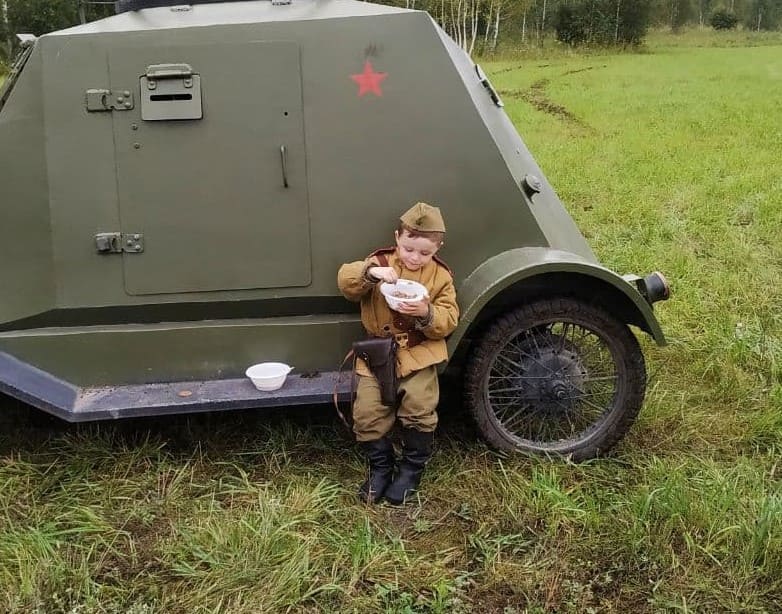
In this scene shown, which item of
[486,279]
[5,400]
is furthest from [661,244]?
[5,400]

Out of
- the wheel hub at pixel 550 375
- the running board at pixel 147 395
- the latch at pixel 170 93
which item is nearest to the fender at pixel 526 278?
the wheel hub at pixel 550 375

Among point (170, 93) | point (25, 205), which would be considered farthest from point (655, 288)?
point (25, 205)

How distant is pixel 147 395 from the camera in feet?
11.2

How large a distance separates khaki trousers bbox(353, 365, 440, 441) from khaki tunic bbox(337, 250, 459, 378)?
48mm

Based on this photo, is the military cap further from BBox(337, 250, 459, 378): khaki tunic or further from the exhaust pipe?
the exhaust pipe

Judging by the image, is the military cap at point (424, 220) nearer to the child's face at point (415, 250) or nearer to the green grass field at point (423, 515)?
the child's face at point (415, 250)

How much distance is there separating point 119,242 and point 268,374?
78cm

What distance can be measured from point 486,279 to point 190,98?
1.34 metres

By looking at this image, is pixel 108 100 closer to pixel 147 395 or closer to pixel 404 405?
pixel 147 395

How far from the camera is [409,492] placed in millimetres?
3428

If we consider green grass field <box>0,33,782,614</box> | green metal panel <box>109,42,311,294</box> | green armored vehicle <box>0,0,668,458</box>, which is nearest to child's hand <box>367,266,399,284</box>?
green armored vehicle <box>0,0,668,458</box>

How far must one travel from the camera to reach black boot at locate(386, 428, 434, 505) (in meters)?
3.41

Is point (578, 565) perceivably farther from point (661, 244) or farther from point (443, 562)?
point (661, 244)

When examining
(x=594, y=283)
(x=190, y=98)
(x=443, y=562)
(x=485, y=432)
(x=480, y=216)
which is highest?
(x=190, y=98)
